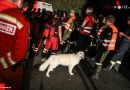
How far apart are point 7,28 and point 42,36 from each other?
773 centimetres

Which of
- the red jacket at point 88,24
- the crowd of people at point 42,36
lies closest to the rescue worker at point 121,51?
the crowd of people at point 42,36

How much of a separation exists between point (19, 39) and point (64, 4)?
16.7 metres

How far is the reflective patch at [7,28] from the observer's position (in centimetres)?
296

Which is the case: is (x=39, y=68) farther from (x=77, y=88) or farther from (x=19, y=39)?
(x=19, y=39)

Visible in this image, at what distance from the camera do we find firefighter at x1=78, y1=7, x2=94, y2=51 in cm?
1094

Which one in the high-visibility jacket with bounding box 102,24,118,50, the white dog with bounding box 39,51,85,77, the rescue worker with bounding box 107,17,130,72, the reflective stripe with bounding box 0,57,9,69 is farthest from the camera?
the rescue worker with bounding box 107,17,130,72

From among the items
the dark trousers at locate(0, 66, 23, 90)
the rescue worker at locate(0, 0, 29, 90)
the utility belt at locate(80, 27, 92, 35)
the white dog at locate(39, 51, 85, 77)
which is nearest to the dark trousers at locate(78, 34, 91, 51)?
the utility belt at locate(80, 27, 92, 35)

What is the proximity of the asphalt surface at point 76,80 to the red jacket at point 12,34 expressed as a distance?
454 cm

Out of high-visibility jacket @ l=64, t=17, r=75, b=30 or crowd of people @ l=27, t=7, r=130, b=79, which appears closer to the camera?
crowd of people @ l=27, t=7, r=130, b=79

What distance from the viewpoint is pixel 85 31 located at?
11.2 meters

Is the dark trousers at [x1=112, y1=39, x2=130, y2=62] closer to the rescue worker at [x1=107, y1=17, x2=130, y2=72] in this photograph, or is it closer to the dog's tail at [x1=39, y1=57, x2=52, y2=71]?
the rescue worker at [x1=107, y1=17, x2=130, y2=72]

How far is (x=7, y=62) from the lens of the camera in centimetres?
311

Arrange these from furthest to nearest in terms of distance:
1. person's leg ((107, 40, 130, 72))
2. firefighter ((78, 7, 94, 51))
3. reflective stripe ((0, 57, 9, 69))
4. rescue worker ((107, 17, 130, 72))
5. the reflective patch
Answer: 1. firefighter ((78, 7, 94, 51))
2. person's leg ((107, 40, 130, 72))
3. rescue worker ((107, 17, 130, 72))
4. reflective stripe ((0, 57, 9, 69))
5. the reflective patch

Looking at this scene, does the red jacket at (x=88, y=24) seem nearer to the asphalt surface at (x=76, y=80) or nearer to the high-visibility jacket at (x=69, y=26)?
the high-visibility jacket at (x=69, y=26)
